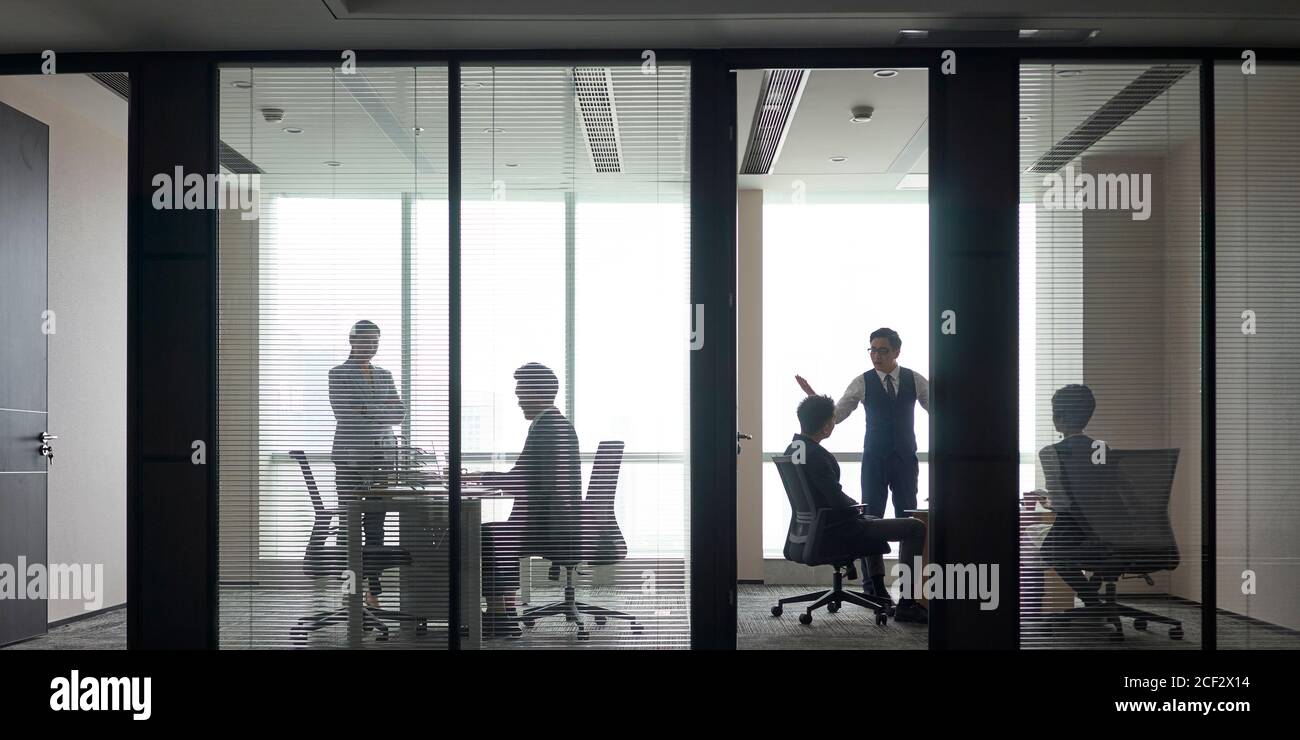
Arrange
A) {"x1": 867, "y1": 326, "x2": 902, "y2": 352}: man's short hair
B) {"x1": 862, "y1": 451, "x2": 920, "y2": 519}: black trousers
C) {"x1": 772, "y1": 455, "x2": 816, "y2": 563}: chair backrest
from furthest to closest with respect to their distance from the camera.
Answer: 1. {"x1": 862, "y1": 451, "x2": 920, "y2": 519}: black trousers
2. {"x1": 867, "y1": 326, "x2": 902, "y2": 352}: man's short hair
3. {"x1": 772, "y1": 455, "x2": 816, "y2": 563}: chair backrest

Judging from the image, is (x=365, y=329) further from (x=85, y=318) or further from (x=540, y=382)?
(x=85, y=318)

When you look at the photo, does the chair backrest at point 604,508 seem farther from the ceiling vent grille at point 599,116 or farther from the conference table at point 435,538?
the ceiling vent grille at point 599,116

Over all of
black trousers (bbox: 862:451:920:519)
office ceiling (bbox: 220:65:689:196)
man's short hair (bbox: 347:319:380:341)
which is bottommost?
black trousers (bbox: 862:451:920:519)

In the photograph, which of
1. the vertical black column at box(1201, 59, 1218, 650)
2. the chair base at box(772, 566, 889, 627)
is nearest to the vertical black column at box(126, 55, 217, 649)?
the chair base at box(772, 566, 889, 627)

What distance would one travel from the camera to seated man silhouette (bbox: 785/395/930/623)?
216 inches

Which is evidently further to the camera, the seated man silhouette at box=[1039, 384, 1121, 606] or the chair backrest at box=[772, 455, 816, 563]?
the chair backrest at box=[772, 455, 816, 563]

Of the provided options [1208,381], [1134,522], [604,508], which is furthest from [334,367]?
[1208,381]

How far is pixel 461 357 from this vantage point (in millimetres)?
4617

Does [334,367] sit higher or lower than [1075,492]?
higher

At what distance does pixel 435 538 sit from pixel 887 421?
284 centimetres

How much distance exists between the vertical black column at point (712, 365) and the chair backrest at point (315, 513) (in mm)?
1643

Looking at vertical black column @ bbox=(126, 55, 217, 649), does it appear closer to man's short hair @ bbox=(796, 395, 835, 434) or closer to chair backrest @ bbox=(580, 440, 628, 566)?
chair backrest @ bbox=(580, 440, 628, 566)

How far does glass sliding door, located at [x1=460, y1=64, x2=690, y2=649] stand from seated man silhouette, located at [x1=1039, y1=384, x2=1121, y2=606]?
5.42ft
